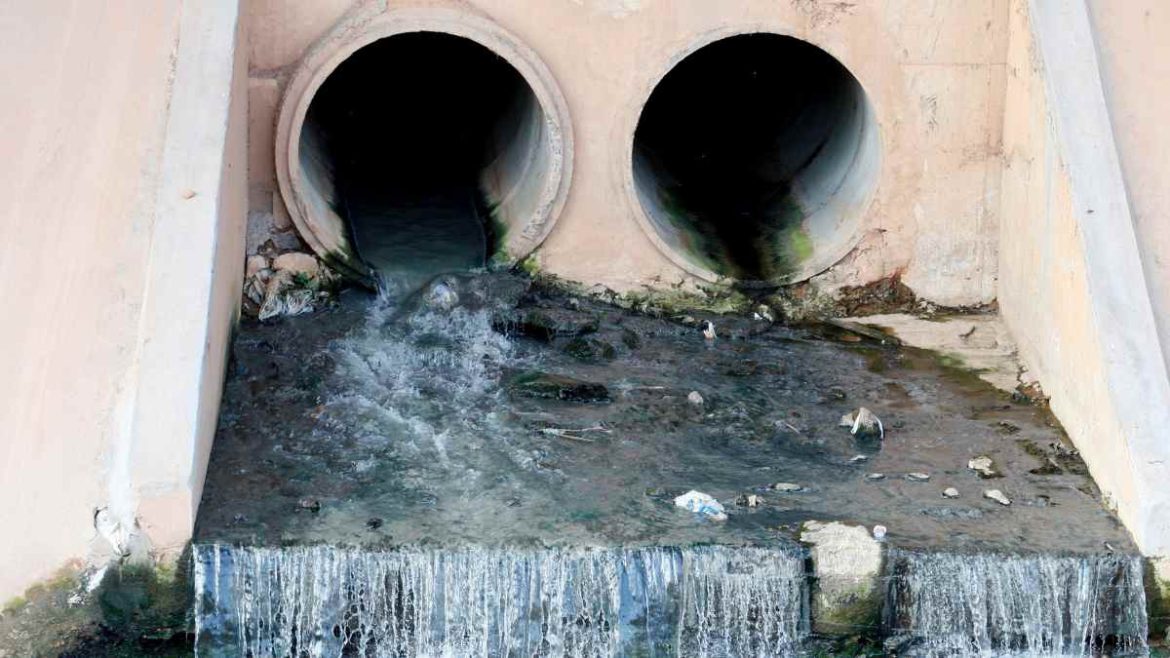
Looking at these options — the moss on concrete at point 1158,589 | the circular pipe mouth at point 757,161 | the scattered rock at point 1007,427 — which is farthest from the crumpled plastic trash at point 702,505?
the circular pipe mouth at point 757,161

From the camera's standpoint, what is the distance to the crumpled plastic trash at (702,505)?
28.9 ft

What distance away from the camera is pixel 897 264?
11508mm

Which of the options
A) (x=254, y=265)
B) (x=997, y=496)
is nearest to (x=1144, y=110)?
(x=997, y=496)

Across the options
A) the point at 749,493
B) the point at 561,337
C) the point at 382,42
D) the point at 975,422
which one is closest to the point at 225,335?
the point at 561,337

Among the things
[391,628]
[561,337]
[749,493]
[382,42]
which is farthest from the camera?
[382,42]

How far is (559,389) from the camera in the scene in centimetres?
1019

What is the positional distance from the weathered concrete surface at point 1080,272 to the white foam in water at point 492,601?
1952 millimetres

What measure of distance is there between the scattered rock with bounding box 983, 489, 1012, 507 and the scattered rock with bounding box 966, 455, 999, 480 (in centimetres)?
18

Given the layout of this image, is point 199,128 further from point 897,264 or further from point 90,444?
point 897,264

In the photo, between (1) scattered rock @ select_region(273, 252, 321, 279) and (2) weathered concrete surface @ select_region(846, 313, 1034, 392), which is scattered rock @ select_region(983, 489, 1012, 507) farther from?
(1) scattered rock @ select_region(273, 252, 321, 279)

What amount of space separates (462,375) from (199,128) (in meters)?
2.08

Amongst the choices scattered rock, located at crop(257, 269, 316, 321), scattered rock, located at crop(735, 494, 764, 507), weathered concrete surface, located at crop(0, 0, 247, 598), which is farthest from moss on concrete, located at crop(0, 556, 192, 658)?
scattered rock, located at crop(735, 494, 764, 507)

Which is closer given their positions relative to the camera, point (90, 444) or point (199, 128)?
point (90, 444)

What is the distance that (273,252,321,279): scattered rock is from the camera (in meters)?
11.0
